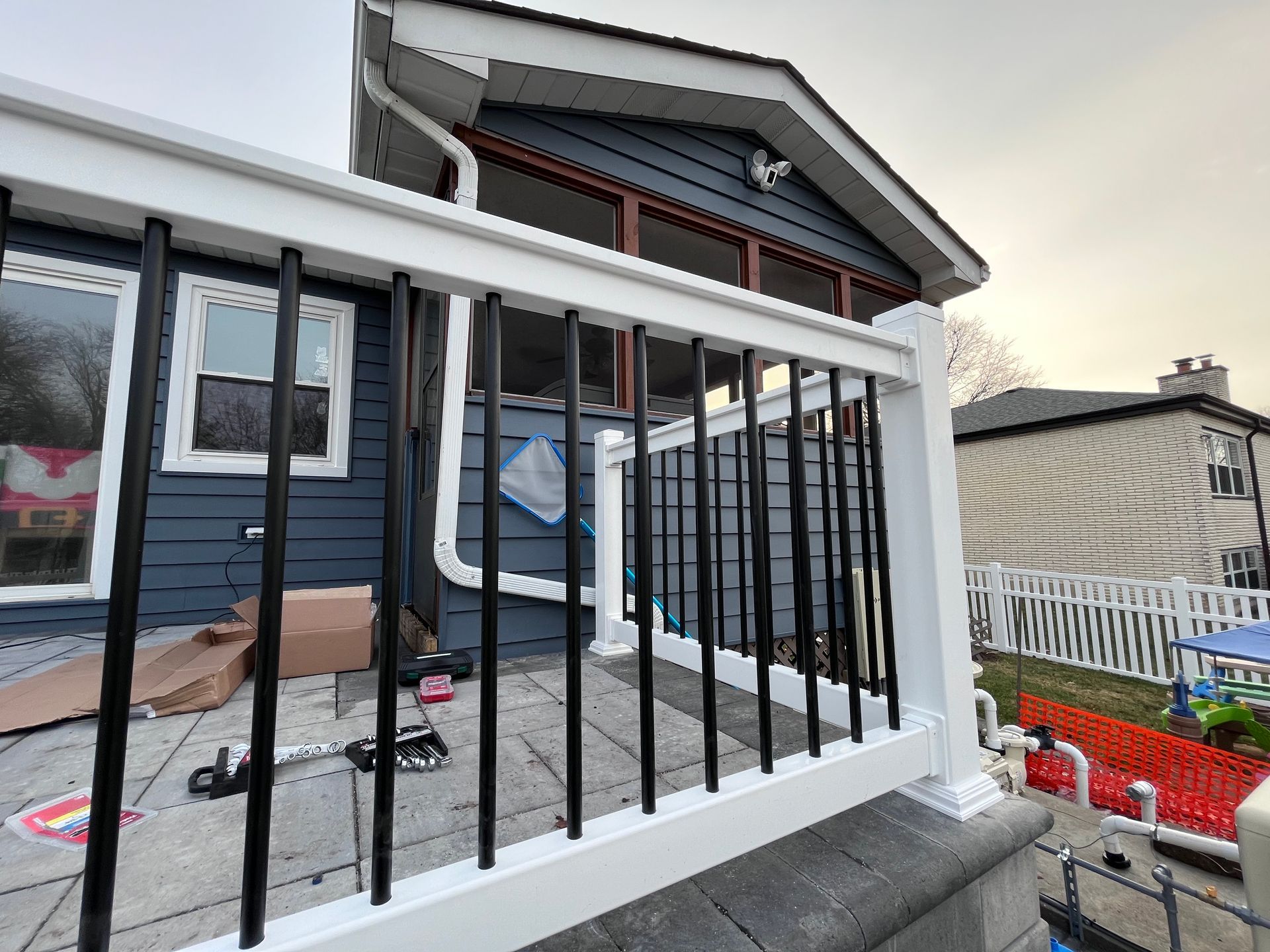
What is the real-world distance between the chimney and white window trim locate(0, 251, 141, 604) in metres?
15.4

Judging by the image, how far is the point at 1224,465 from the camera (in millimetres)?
9289

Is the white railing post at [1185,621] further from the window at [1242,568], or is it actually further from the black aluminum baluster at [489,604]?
the black aluminum baluster at [489,604]

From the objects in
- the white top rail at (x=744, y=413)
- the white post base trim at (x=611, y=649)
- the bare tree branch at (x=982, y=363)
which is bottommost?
the white post base trim at (x=611, y=649)

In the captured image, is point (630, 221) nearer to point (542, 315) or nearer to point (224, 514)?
point (542, 315)

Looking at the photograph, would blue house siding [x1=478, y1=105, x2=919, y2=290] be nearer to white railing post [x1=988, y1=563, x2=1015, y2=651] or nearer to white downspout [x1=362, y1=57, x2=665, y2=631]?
white downspout [x1=362, y1=57, x2=665, y2=631]

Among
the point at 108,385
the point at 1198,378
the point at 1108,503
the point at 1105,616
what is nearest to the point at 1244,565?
the point at 1108,503

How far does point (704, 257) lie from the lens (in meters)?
4.02

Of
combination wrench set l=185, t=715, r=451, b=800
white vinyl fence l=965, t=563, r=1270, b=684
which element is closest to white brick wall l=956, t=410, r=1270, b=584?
white vinyl fence l=965, t=563, r=1270, b=684

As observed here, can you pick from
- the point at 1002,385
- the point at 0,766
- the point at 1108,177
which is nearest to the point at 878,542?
the point at 0,766

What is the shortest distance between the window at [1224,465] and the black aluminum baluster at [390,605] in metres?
12.6

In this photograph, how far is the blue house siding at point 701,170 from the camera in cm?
300

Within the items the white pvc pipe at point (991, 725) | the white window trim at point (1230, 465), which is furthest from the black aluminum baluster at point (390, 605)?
the white window trim at point (1230, 465)

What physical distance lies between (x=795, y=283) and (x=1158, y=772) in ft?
12.9

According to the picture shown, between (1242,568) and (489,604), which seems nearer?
(489,604)
